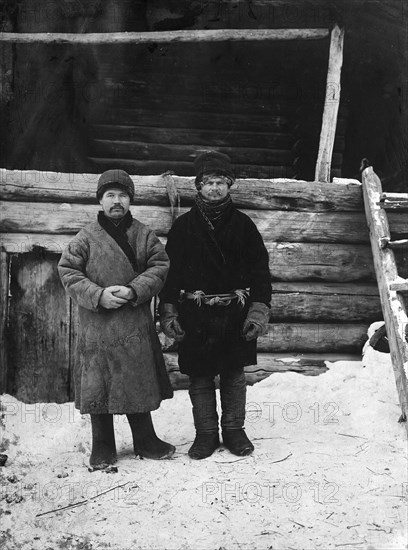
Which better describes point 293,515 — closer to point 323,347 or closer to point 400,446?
point 400,446

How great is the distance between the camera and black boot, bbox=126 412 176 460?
3.46m

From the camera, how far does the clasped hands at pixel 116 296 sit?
10.6ft

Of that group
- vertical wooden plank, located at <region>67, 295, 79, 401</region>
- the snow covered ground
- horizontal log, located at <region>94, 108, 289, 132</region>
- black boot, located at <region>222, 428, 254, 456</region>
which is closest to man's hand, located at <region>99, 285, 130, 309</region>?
the snow covered ground

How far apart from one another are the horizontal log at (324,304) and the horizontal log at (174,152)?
2.51 meters

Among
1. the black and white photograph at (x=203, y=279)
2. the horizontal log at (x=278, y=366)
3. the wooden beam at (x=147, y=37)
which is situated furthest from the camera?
the wooden beam at (x=147, y=37)

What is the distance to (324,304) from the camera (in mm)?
4781

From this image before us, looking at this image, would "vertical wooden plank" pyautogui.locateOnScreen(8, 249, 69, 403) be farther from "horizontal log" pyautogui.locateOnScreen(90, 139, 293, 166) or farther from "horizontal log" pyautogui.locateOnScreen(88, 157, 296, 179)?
"horizontal log" pyautogui.locateOnScreen(90, 139, 293, 166)

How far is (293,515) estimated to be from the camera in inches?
111

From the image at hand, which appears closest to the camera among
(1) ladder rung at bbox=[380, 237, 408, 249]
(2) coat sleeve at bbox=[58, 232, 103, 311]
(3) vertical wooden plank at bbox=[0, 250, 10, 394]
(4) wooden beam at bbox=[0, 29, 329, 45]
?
A: (2) coat sleeve at bbox=[58, 232, 103, 311]

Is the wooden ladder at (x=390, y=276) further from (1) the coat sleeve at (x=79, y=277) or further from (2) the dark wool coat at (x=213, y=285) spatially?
(1) the coat sleeve at (x=79, y=277)

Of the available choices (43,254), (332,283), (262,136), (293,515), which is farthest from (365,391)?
(262,136)

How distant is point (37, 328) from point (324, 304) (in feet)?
7.57

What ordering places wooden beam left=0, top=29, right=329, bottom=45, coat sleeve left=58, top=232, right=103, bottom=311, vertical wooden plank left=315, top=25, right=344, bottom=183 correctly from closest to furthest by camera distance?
coat sleeve left=58, top=232, right=103, bottom=311, vertical wooden plank left=315, top=25, right=344, bottom=183, wooden beam left=0, top=29, right=329, bottom=45

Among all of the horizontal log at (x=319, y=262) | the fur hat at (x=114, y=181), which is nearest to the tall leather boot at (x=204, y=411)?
the fur hat at (x=114, y=181)
